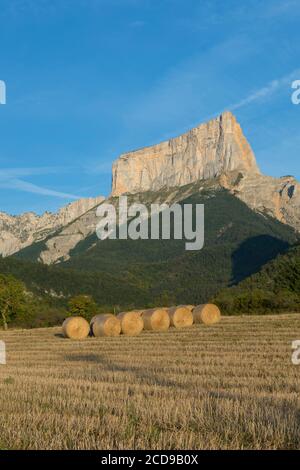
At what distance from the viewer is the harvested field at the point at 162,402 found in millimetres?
6070

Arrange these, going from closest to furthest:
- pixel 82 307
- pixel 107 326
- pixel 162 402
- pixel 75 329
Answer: pixel 162 402
pixel 107 326
pixel 75 329
pixel 82 307

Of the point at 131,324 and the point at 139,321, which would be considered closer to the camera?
the point at 131,324

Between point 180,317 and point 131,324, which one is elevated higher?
point 180,317

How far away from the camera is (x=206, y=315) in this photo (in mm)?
31609

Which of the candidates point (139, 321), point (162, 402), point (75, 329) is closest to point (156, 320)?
point (139, 321)

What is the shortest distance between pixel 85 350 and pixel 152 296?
424 feet

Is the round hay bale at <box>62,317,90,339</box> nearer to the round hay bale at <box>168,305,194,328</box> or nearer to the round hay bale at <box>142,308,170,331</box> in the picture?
the round hay bale at <box>142,308,170,331</box>

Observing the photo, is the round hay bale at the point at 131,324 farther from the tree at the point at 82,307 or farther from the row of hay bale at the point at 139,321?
the tree at the point at 82,307

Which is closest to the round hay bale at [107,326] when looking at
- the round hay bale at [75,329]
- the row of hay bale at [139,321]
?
the row of hay bale at [139,321]

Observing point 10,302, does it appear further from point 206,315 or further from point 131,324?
point 206,315

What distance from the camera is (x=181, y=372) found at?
1406 centimetres

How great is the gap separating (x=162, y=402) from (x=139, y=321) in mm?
21742
